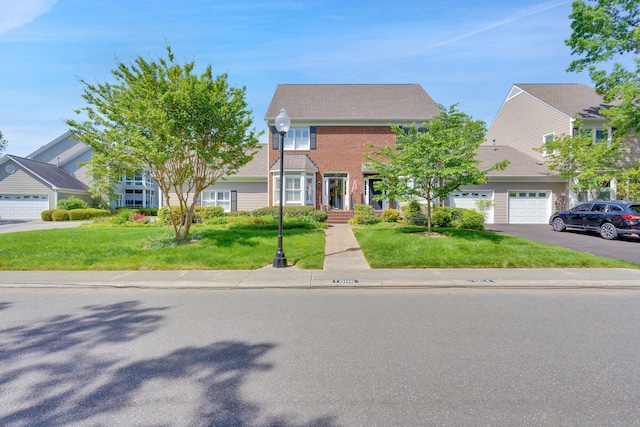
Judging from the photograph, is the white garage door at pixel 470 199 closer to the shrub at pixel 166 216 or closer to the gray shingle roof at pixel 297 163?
the gray shingle roof at pixel 297 163

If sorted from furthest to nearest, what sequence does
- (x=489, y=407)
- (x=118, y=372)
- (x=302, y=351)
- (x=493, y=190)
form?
(x=493, y=190)
(x=302, y=351)
(x=118, y=372)
(x=489, y=407)

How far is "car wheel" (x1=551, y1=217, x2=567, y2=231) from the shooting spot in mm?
17172

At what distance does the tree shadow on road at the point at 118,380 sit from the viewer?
8.61 ft

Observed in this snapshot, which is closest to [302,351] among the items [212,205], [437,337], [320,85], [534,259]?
[437,337]

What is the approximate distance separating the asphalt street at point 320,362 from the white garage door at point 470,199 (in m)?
16.6

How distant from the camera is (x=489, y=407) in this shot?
276 cm

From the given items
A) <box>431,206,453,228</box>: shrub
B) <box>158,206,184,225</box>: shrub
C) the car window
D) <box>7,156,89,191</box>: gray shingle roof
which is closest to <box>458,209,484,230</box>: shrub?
<box>431,206,453,228</box>: shrub

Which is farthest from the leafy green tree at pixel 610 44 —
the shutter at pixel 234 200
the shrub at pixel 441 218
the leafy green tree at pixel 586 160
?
the shutter at pixel 234 200

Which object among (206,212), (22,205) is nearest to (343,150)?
(206,212)

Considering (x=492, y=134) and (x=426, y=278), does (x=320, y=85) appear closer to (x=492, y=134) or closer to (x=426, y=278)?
(x=492, y=134)

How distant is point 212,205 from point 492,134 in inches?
1000

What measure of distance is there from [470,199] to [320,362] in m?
21.0

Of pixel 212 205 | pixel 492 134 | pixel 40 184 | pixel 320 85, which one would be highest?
pixel 320 85

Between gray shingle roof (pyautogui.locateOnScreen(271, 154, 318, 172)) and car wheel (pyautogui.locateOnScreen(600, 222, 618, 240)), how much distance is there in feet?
48.9
